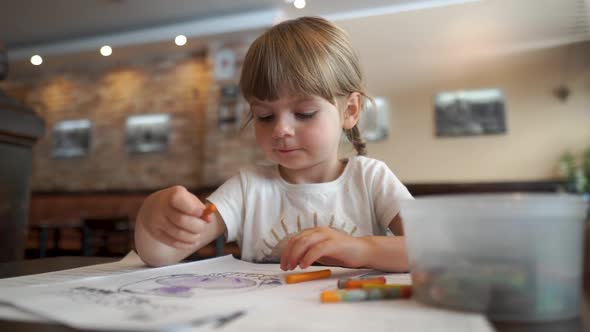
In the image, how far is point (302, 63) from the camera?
84 centimetres

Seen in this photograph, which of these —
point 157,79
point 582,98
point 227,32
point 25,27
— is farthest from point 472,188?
point 25,27

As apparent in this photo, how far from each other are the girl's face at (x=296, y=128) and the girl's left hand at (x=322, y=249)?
265mm

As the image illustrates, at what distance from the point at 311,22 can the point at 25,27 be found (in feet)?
19.2

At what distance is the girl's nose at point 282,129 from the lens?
2.65ft

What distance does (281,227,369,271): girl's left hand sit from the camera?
1.88 feet

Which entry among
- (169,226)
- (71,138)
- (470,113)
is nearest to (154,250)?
(169,226)

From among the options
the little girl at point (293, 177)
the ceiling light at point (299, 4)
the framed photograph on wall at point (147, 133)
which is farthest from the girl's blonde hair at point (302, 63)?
the framed photograph on wall at point (147, 133)

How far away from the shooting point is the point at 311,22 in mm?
953

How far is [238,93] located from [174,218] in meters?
4.81

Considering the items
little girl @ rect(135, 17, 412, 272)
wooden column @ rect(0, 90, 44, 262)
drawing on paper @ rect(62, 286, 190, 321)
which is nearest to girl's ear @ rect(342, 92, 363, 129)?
little girl @ rect(135, 17, 412, 272)

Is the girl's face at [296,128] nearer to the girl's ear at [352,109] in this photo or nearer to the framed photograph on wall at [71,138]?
the girl's ear at [352,109]

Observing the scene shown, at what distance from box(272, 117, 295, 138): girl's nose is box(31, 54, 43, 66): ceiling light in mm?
6535

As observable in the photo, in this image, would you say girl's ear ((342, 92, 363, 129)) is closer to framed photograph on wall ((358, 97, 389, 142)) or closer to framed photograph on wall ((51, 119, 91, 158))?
framed photograph on wall ((358, 97, 389, 142))

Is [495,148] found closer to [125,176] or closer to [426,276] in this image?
[125,176]
